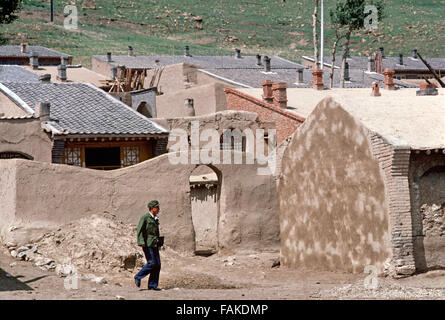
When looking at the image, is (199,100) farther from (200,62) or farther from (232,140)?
(200,62)

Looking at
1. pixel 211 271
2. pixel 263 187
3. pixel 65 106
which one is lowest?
pixel 211 271

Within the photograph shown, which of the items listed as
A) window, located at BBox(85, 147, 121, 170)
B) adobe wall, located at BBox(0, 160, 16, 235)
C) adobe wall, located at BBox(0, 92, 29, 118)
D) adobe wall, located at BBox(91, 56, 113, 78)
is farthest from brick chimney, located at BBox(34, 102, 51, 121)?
adobe wall, located at BBox(91, 56, 113, 78)

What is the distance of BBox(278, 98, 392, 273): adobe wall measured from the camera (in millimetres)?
17984

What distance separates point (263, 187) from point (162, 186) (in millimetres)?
3132

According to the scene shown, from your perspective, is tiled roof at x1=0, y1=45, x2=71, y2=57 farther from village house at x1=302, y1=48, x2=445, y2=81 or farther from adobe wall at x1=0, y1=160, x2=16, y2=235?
adobe wall at x1=0, y1=160, x2=16, y2=235

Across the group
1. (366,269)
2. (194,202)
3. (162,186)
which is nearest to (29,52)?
(194,202)

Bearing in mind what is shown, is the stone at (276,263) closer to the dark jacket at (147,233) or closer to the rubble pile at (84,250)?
the rubble pile at (84,250)

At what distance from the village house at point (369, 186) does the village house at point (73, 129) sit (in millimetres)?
8681

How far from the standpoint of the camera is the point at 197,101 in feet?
116

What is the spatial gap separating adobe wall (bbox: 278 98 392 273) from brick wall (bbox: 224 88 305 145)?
10198 millimetres

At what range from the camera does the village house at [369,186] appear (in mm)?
17406

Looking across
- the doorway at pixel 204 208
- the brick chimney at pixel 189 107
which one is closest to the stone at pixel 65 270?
the doorway at pixel 204 208

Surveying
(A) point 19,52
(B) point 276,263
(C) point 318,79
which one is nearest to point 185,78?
(C) point 318,79
